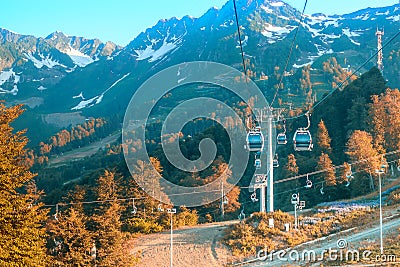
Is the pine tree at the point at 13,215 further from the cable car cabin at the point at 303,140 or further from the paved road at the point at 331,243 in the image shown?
the paved road at the point at 331,243

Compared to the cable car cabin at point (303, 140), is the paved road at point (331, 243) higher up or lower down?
lower down

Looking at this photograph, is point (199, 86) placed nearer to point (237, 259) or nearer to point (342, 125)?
point (342, 125)

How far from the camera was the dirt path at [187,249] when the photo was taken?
24225 millimetres

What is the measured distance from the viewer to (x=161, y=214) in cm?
3612

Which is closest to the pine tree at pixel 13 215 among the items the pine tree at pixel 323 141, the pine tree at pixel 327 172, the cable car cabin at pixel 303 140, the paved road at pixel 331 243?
the cable car cabin at pixel 303 140

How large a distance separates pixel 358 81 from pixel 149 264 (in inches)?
1675

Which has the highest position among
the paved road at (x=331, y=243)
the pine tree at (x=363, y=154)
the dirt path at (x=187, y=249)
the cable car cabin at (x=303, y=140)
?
the cable car cabin at (x=303, y=140)

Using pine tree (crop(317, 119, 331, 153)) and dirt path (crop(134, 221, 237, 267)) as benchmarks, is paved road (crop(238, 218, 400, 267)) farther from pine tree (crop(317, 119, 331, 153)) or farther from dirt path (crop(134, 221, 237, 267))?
pine tree (crop(317, 119, 331, 153))

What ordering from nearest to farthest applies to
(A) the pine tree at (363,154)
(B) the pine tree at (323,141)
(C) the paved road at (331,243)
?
(C) the paved road at (331,243), (A) the pine tree at (363,154), (B) the pine tree at (323,141)

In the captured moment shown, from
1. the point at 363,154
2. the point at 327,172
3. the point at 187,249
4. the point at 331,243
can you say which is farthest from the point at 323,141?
the point at 331,243

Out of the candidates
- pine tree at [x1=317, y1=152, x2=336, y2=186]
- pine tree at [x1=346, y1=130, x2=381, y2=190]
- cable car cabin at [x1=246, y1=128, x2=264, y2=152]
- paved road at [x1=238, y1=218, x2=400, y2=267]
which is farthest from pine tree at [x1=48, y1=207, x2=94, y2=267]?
pine tree at [x1=317, y1=152, x2=336, y2=186]

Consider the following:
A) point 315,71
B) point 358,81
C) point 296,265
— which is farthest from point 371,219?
point 315,71

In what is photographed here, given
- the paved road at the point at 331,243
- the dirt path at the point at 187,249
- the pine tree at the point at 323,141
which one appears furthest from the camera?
the pine tree at the point at 323,141

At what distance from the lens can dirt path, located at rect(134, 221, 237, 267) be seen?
24225 millimetres
